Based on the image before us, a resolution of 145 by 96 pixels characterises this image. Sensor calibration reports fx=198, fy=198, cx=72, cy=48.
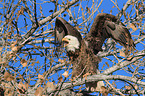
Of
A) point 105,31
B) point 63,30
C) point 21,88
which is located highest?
point 63,30

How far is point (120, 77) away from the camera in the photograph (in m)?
2.80

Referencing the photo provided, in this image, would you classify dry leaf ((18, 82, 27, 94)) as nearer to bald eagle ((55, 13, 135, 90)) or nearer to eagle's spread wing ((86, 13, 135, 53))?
bald eagle ((55, 13, 135, 90))

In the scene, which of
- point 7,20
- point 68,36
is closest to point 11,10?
point 7,20

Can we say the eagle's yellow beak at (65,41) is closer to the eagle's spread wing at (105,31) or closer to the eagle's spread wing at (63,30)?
the eagle's spread wing at (63,30)

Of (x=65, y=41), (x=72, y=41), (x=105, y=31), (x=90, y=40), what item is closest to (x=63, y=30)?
(x=65, y=41)

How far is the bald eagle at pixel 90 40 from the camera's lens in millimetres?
5004

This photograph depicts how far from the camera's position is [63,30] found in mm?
5906

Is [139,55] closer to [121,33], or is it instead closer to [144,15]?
[121,33]

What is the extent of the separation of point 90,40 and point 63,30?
1005mm

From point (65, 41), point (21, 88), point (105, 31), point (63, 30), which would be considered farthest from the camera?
point (63, 30)

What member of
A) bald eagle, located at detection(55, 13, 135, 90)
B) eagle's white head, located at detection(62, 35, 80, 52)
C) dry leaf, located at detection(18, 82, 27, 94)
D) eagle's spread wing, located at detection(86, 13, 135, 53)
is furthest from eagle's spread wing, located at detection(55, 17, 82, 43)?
dry leaf, located at detection(18, 82, 27, 94)

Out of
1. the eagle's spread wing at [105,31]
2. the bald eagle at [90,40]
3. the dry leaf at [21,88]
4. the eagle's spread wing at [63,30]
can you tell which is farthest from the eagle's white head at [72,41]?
the dry leaf at [21,88]

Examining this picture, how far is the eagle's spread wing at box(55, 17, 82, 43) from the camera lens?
547 centimetres

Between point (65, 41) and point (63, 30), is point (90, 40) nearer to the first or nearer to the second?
point (65, 41)
